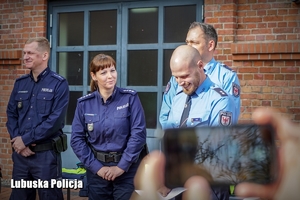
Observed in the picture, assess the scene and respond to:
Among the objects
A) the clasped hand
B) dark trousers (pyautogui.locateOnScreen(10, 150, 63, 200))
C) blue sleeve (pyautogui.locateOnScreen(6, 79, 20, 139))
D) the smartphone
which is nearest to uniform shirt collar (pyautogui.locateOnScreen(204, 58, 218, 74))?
the clasped hand

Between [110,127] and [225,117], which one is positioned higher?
[225,117]

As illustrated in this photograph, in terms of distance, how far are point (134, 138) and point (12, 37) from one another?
3.77 metres

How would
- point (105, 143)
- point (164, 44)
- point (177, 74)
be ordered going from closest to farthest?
point (177, 74)
point (105, 143)
point (164, 44)

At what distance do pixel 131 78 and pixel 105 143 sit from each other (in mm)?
2604

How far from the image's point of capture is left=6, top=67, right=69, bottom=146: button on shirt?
3.90 m

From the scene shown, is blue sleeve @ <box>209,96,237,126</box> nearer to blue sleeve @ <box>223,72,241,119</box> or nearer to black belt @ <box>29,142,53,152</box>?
blue sleeve @ <box>223,72,241,119</box>

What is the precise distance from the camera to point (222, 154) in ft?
3.60

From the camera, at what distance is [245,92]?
519 centimetres

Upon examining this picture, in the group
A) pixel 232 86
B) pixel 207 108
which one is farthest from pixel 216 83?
pixel 207 108

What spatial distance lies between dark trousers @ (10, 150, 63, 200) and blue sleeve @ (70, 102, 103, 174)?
0.51 metres

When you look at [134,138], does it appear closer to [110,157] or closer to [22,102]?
[110,157]

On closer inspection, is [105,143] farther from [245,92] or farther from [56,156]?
[245,92]

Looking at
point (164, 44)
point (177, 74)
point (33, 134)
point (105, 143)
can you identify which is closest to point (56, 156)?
point (33, 134)

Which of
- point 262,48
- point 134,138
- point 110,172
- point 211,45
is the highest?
point 262,48
